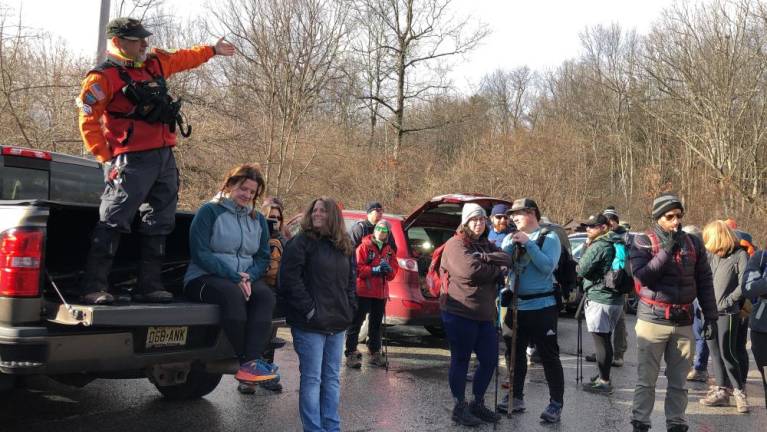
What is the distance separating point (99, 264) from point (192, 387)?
2022 mm

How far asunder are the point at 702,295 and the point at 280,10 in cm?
1877

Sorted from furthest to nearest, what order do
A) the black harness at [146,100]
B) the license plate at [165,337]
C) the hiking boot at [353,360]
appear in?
the hiking boot at [353,360] < the black harness at [146,100] < the license plate at [165,337]

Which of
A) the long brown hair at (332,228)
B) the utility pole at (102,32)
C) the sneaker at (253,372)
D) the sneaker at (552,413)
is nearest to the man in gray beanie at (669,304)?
the sneaker at (552,413)

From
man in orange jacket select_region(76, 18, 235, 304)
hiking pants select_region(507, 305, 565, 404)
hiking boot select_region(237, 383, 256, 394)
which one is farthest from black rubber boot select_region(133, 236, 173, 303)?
hiking pants select_region(507, 305, 565, 404)

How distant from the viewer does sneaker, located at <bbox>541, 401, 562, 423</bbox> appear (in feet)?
19.7

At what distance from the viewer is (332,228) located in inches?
191

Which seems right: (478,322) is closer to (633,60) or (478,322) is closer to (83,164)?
(83,164)

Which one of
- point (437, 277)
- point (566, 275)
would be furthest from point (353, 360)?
point (566, 275)

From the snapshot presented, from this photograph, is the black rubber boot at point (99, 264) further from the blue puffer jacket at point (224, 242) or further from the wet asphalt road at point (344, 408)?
the wet asphalt road at point (344, 408)

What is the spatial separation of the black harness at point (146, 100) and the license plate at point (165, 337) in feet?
4.66

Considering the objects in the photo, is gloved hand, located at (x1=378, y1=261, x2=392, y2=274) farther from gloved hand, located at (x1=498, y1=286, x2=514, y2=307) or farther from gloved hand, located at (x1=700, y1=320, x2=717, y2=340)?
gloved hand, located at (x1=700, y1=320, x2=717, y2=340)

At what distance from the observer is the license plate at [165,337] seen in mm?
4410

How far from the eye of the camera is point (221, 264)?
4.82 metres

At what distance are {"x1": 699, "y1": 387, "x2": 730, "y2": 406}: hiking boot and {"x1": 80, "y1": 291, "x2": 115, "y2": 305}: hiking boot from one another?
5755mm
